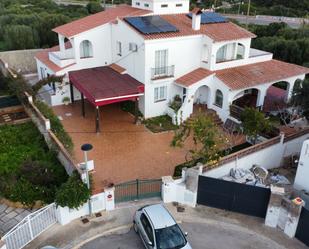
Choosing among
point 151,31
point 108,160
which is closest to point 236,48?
point 151,31

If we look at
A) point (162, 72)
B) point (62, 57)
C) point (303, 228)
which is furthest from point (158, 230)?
point (62, 57)

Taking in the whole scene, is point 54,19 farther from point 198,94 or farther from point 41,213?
point 41,213

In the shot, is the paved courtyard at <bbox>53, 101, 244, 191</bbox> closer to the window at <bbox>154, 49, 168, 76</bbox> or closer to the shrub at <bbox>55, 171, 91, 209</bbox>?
the shrub at <bbox>55, 171, 91, 209</bbox>

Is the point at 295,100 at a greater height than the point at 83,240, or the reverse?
the point at 295,100

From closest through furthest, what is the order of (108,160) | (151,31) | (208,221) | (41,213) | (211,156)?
(41,213), (208,221), (211,156), (108,160), (151,31)

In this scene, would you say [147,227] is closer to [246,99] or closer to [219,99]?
[219,99]

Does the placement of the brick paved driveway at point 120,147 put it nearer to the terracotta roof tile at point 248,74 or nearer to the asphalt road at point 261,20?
the terracotta roof tile at point 248,74
